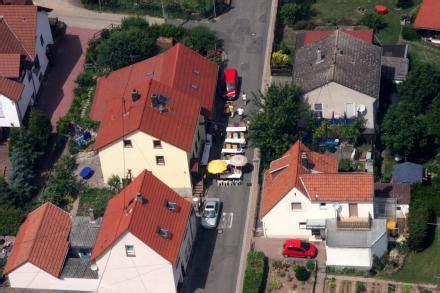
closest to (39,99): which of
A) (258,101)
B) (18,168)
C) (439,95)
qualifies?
(18,168)

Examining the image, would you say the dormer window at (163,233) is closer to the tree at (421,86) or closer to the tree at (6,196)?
the tree at (6,196)

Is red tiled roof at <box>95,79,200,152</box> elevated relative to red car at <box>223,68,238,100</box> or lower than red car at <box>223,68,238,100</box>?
lower

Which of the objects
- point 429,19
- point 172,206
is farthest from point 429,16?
point 172,206

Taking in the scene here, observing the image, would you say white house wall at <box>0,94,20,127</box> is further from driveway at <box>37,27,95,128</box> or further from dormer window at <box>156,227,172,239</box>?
dormer window at <box>156,227,172,239</box>

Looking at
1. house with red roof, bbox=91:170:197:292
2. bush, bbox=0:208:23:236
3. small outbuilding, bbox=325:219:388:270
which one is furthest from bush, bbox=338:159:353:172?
bush, bbox=0:208:23:236

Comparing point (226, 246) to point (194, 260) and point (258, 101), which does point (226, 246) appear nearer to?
point (194, 260)

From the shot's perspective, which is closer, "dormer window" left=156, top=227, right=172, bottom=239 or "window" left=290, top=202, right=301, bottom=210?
"dormer window" left=156, top=227, right=172, bottom=239

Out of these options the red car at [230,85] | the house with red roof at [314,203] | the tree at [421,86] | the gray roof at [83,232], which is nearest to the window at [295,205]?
the house with red roof at [314,203]
